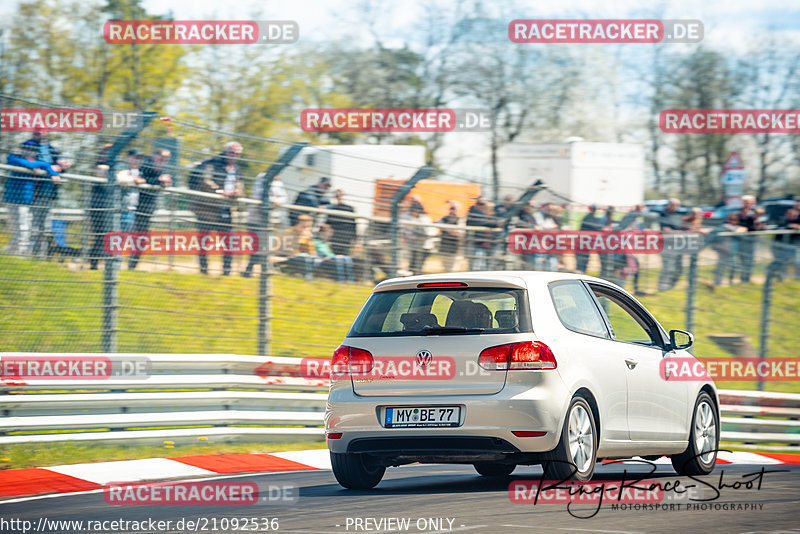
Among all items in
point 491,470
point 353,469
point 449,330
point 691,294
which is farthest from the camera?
point 691,294

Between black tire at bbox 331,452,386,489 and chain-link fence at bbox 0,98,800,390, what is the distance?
3.49 meters

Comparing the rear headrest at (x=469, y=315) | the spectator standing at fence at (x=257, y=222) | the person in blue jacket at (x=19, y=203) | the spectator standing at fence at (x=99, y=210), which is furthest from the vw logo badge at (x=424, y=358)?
the spectator standing at fence at (x=257, y=222)

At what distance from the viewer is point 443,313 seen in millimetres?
8203

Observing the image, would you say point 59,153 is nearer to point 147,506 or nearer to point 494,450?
point 147,506

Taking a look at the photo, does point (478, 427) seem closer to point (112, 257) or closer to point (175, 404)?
point (175, 404)

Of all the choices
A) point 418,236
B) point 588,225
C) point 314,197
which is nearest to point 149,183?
point 314,197

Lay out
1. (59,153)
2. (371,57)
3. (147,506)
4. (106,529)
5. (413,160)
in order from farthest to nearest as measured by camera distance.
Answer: (371,57) → (413,160) → (59,153) → (147,506) → (106,529)

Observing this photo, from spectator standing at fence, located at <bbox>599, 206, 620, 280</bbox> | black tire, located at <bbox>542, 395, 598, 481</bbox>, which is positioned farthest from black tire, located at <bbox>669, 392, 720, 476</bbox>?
spectator standing at fence, located at <bbox>599, 206, 620, 280</bbox>

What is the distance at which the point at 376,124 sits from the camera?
3005 centimetres

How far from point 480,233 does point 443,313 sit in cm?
653

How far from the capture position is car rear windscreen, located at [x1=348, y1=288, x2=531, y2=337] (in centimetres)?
775

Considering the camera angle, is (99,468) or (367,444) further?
(99,468)

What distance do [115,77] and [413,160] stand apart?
8.37 meters

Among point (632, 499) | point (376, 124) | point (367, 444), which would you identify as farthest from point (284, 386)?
point (376, 124)
